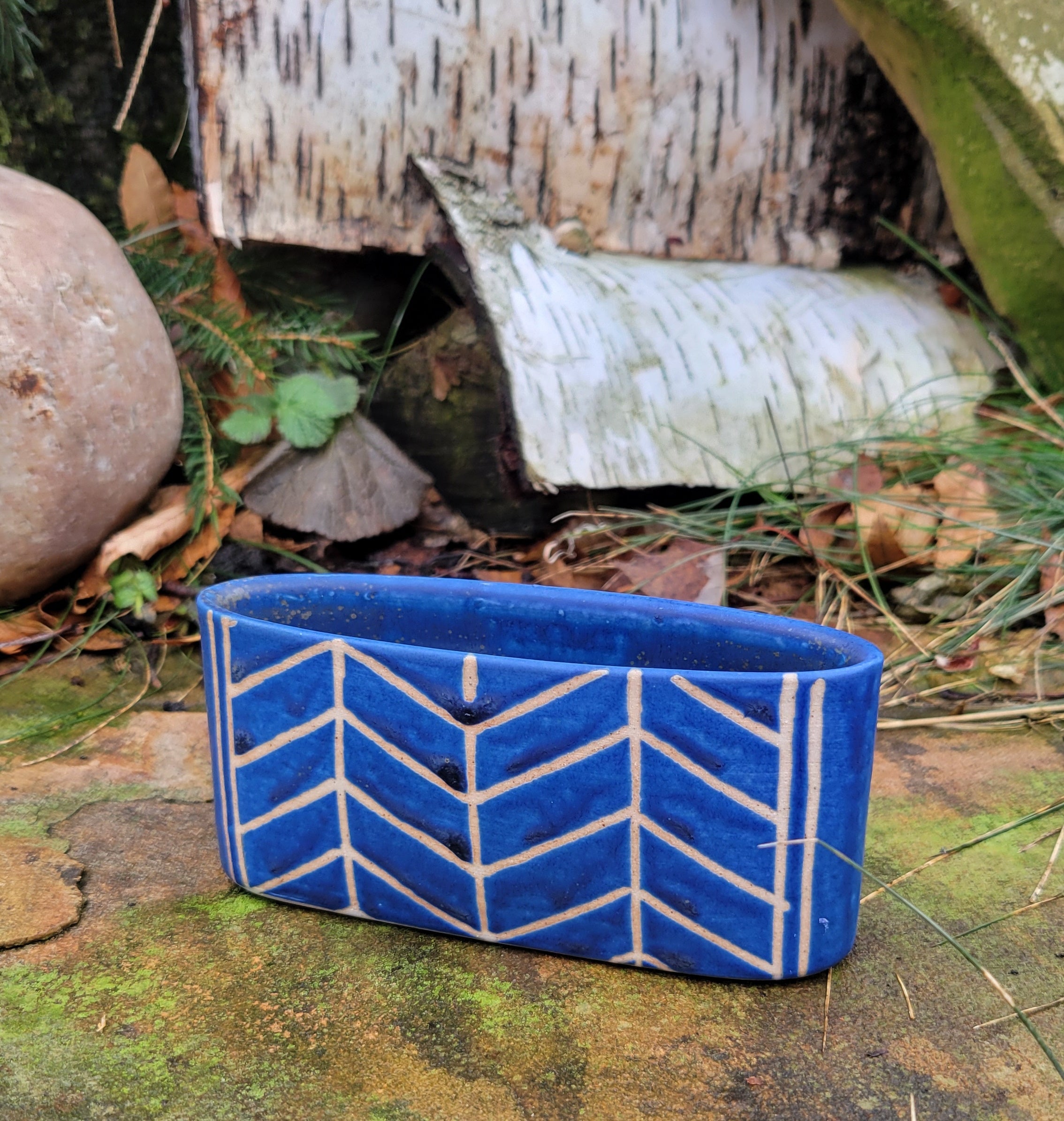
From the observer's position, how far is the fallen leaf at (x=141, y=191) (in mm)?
2203

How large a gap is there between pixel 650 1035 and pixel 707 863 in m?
0.16

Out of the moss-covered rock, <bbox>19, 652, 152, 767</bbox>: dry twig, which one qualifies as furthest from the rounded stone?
the moss-covered rock

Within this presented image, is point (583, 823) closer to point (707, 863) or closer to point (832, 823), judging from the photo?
point (707, 863)

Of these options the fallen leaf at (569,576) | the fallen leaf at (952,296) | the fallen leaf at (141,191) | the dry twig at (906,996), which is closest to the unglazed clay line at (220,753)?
the dry twig at (906,996)

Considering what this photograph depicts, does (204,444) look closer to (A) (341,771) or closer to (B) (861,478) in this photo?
(A) (341,771)

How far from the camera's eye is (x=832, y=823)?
36.5 inches

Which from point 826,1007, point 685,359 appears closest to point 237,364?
point 685,359

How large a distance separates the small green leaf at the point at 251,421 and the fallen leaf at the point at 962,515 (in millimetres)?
1260

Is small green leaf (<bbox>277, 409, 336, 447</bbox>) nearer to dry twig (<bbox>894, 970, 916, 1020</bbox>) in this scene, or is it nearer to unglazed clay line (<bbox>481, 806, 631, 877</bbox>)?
unglazed clay line (<bbox>481, 806, 631, 877</bbox>)

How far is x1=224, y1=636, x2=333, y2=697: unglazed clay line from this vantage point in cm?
101

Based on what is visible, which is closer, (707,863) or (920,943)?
(707,863)

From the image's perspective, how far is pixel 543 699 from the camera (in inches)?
37.2

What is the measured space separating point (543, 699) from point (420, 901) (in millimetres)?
256

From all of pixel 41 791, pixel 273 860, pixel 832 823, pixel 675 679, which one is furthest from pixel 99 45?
pixel 832 823
